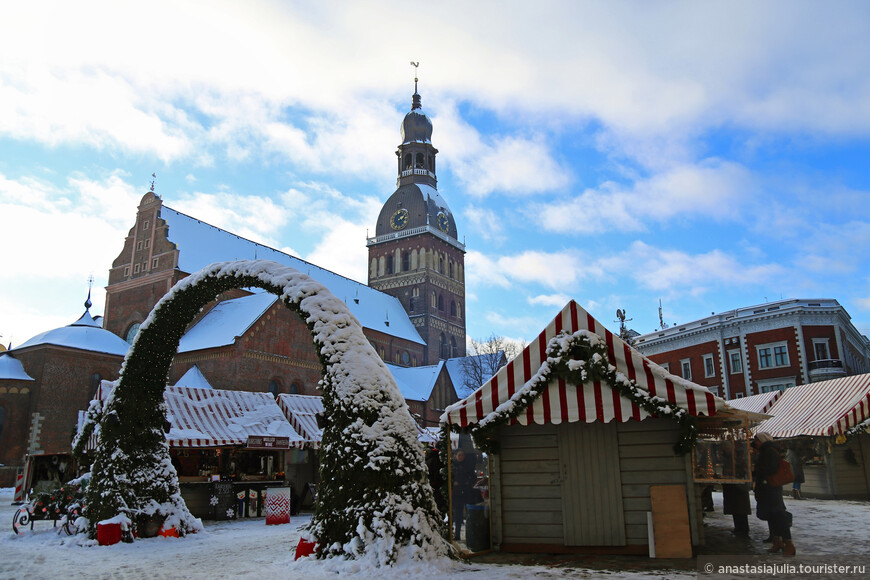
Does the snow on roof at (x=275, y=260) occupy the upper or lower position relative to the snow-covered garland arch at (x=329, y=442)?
upper

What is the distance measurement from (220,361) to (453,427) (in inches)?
1094

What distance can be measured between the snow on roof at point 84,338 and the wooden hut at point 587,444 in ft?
108

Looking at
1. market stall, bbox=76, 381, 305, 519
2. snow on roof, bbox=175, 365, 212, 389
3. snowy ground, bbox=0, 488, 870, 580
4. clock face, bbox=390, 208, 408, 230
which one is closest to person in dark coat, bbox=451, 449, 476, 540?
snowy ground, bbox=0, 488, 870, 580

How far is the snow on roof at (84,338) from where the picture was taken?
36219 millimetres

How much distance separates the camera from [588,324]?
1009cm

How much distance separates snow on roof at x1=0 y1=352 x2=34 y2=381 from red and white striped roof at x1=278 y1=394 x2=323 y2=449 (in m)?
20.6

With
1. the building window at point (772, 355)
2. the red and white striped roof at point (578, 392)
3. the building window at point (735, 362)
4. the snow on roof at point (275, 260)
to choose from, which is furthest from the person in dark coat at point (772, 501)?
the building window at point (735, 362)

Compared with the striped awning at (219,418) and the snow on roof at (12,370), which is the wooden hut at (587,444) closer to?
the striped awning at (219,418)

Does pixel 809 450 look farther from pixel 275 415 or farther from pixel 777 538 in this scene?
pixel 275 415

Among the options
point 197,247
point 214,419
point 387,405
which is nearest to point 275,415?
point 214,419

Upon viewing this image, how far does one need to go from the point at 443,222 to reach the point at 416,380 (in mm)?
22182

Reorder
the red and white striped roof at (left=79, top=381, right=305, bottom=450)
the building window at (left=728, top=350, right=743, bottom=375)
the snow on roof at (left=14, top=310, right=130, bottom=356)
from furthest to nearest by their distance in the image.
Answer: the building window at (left=728, top=350, right=743, bottom=375)
the snow on roof at (left=14, top=310, right=130, bottom=356)
the red and white striped roof at (left=79, top=381, right=305, bottom=450)

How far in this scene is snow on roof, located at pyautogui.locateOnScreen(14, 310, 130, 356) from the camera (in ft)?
119

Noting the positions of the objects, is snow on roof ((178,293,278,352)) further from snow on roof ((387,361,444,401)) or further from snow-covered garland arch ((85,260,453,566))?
snow-covered garland arch ((85,260,453,566))
